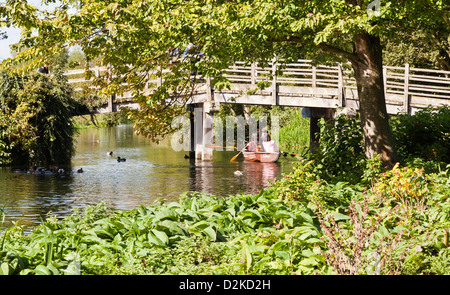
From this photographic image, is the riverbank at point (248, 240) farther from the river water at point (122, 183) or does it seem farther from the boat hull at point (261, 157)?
the boat hull at point (261, 157)

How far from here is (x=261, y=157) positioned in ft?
83.1

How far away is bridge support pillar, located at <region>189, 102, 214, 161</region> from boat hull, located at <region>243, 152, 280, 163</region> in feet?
5.52

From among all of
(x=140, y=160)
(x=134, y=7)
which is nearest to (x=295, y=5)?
(x=134, y=7)

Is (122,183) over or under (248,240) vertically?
under

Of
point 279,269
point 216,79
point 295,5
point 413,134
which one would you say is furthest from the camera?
point 413,134

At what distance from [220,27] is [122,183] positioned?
34.8 feet

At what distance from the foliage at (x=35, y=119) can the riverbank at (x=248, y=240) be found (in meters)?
15.2

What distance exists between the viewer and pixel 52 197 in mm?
15727

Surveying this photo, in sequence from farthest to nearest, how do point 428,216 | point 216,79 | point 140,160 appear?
point 140,160 → point 216,79 → point 428,216

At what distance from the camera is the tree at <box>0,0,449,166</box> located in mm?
8812

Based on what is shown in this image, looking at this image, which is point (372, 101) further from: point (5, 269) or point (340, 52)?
point (5, 269)

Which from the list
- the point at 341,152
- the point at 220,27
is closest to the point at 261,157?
the point at 341,152

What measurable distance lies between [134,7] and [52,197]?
794cm
